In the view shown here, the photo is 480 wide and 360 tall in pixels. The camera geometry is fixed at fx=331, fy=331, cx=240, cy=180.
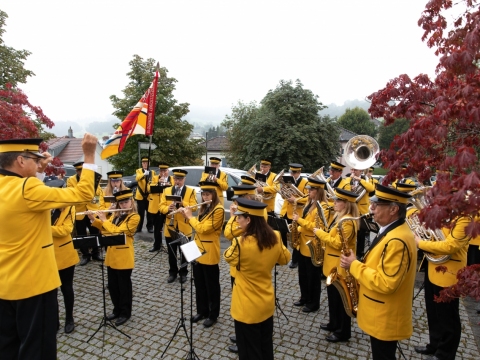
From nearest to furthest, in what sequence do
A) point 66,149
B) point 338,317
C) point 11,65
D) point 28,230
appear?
1. point 28,230
2. point 338,317
3. point 11,65
4. point 66,149

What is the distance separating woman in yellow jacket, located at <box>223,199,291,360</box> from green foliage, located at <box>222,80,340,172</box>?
1911cm

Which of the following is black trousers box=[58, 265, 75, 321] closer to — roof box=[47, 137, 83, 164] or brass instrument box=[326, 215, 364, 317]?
brass instrument box=[326, 215, 364, 317]

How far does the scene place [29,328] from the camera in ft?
11.7

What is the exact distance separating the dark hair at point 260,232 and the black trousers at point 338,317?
2.04 meters

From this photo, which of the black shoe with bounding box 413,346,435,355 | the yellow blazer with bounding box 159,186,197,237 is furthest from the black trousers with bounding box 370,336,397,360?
the yellow blazer with bounding box 159,186,197,237

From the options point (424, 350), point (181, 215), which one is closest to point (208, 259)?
point (181, 215)

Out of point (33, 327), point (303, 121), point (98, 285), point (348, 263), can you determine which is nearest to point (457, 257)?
point (348, 263)

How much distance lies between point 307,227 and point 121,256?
3292mm

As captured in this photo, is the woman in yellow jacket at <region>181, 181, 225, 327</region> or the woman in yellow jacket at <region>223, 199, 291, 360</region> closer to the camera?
the woman in yellow jacket at <region>223, 199, 291, 360</region>

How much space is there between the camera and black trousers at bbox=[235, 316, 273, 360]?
152 inches

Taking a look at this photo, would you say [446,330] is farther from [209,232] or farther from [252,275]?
[209,232]

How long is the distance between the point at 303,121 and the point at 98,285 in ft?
61.4

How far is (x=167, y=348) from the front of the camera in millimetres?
5105

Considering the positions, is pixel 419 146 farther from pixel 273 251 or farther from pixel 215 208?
pixel 215 208
